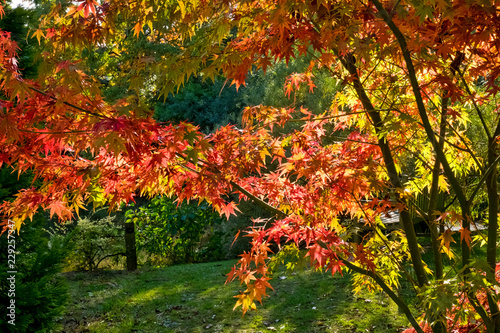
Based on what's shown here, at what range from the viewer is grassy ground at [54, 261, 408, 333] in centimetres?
422

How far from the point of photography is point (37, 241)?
3.92m

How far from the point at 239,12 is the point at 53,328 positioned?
10.7 ft

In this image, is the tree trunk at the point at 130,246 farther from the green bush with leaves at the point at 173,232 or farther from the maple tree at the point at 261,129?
the maple tree at the point at 261,129

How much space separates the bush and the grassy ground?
0.55 metres

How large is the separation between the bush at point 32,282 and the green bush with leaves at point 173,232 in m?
3.13

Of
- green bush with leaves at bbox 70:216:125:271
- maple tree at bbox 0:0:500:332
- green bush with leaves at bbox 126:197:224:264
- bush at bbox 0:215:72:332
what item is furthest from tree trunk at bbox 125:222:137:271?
maple tree at bbox 0:0:500:332

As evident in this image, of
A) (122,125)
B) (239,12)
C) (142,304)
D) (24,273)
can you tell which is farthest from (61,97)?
(142,304)

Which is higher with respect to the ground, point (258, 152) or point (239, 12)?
point (239, 12)

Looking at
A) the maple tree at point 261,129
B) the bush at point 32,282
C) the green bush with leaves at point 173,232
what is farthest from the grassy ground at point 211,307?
the maple tree at point 261,129

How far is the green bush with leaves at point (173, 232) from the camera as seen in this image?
7117 mm

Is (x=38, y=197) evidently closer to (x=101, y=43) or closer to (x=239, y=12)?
(x=101, y=43)

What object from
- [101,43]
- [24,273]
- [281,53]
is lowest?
[24,273]

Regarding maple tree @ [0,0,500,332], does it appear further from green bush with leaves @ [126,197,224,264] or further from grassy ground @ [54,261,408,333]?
green bush with leaves @ [126,197,224,264]

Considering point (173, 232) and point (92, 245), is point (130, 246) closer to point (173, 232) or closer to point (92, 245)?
point (92, 245)
